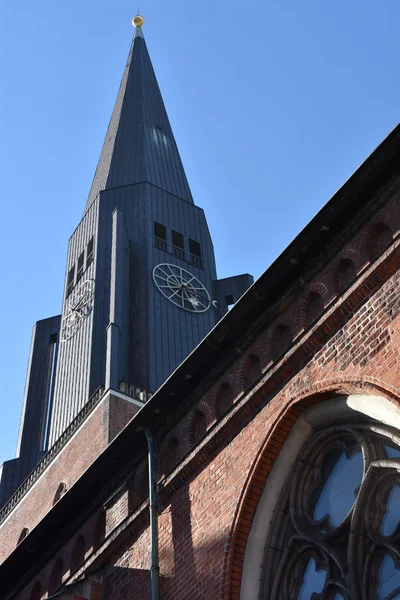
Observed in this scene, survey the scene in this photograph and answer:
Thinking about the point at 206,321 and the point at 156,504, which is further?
the point at 206,321

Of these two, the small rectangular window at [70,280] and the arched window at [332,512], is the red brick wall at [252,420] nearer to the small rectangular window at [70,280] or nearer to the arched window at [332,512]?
the arched window at [332,512]

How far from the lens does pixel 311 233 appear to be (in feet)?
44.7

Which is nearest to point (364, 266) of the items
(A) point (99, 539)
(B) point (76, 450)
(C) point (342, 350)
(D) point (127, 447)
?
(C) point (342, 350)

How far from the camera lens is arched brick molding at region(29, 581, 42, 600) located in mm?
17516

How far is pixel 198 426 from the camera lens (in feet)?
50.0

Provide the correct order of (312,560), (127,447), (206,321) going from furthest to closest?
(206,321)
(127,447)
(312,560)

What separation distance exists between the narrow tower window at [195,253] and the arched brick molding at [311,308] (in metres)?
23.2

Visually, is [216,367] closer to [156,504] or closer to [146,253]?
[156,504]

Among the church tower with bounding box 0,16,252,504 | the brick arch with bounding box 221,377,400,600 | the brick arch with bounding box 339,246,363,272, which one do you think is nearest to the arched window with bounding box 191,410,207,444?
the brick arch with bounding box 221,377,400,600

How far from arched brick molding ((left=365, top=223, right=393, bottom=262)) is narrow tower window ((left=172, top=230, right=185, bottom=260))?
2378 centimetres

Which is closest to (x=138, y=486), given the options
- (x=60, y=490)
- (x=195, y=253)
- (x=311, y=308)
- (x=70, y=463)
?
(x=311, y=308)

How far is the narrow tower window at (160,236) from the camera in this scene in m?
36.2

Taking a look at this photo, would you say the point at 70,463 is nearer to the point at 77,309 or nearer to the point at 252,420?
the point at 77,309

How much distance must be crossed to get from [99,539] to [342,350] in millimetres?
6072
